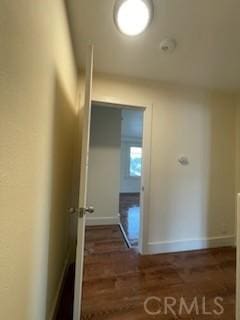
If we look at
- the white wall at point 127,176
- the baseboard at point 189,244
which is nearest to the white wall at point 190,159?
the baseboard at point 189,244

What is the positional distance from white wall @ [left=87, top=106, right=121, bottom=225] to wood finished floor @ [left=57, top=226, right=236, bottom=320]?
3.03 feet

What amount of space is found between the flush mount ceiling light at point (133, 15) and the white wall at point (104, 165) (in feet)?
6.46

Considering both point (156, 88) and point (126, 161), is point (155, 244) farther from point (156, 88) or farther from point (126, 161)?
point (126, 161)

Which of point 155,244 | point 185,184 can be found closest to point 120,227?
point 155,244

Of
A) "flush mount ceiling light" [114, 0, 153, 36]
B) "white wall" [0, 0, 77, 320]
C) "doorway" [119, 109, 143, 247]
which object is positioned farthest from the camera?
"doorway" [119, 109, 143, 247]

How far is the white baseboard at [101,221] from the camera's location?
3850 millimetres

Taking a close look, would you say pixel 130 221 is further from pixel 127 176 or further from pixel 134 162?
pixel 134 162

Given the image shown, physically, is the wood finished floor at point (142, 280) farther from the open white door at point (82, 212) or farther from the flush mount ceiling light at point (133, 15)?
the flush mount ceiling light at point (133, 15)

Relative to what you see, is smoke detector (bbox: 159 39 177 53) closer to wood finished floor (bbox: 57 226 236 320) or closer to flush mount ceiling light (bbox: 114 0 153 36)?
flush mount ceiling light (bbox: 114 0 153 36)

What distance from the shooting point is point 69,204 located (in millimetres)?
2543

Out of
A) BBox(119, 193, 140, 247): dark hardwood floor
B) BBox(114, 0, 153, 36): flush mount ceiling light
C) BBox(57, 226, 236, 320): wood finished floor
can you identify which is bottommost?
BBox(57, 226, 236, 320): wood finished floor

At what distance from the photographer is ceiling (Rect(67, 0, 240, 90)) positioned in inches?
70.2

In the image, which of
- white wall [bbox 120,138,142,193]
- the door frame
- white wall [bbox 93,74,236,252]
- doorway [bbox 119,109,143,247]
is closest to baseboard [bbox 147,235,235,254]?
white wall [bbox 93,74,236,252]

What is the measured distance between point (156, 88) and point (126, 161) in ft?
18.0
